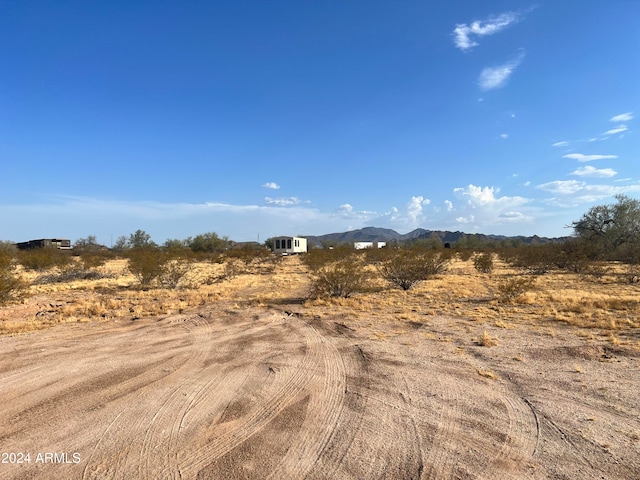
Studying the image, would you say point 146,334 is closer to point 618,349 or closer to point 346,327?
point 346,327

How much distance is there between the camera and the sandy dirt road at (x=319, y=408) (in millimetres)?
4352

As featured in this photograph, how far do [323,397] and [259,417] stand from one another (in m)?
1.21

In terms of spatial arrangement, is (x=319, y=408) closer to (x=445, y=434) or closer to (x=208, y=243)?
(x=445, y=434)

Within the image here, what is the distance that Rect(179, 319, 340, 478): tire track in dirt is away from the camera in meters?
4.44

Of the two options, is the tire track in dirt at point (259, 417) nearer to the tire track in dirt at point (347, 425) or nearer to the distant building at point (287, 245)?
the tire track in dirt at point (347, 425)

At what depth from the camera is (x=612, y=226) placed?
4003 cm

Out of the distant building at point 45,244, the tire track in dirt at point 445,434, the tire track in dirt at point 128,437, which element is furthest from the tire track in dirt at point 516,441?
the distant building at point 45,244

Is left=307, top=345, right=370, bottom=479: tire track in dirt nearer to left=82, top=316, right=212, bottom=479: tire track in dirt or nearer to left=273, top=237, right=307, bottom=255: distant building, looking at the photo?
left=82, top=316, right=212, bottom=479: tire track in dirt

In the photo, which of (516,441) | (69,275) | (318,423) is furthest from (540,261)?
(69,275)

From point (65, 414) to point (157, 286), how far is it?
66.1 feet

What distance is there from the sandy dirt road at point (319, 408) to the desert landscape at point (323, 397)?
0.09 feet

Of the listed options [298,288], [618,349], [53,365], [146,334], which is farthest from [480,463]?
[298,288]

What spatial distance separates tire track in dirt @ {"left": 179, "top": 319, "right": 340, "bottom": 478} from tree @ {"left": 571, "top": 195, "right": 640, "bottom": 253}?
123ft

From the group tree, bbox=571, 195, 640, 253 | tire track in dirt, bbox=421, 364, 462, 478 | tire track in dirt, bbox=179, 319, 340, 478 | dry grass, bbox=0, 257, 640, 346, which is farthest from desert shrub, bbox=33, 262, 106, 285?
tree, bbox=571, 195, 640, 253
